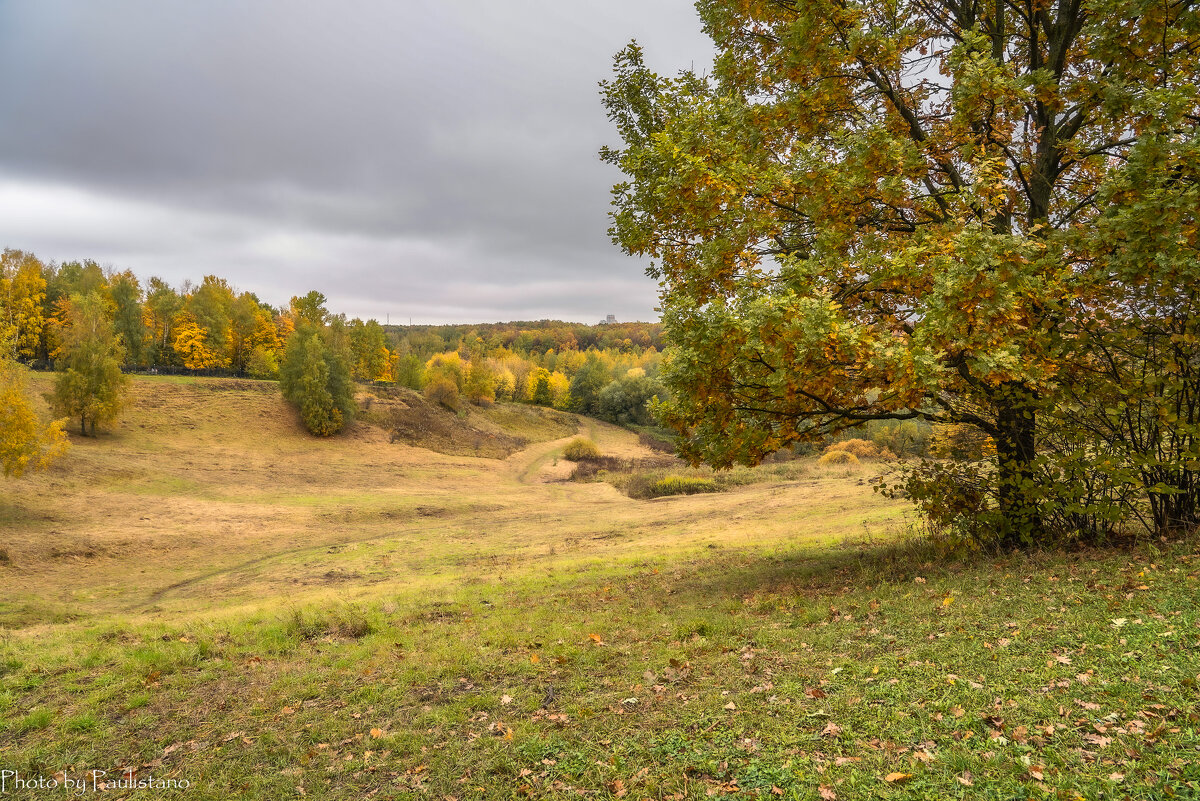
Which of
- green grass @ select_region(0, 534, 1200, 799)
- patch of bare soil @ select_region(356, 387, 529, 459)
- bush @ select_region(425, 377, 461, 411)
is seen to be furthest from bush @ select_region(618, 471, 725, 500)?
bush @ select_region(425, 377, 461, 411)

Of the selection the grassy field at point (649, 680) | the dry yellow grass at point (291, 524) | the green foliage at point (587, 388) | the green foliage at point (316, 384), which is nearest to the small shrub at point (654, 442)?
the green foliage at point (587, 388)

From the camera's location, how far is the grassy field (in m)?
4.06

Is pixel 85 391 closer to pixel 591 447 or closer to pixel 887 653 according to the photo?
pixel 591 447

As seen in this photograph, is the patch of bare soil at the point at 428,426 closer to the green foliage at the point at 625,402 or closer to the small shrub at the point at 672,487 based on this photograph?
the green foliage at the point at 625,402

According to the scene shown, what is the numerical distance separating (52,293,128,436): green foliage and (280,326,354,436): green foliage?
1535 centimetres

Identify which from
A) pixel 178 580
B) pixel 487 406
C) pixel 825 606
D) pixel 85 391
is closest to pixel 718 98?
pixel 825 606

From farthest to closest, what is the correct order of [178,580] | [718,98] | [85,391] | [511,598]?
[85,391], [178,580], [511,598], [718,98]

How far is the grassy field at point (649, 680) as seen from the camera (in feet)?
13.3

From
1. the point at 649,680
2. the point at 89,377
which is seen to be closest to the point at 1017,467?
the point at 649,680

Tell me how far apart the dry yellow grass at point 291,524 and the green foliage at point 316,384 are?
7348mm

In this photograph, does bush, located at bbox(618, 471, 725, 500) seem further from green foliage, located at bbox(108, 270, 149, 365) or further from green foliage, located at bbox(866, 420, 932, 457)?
green foliage, located at bbox(108, 270, 149, 365)

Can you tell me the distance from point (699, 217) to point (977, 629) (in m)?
6.37

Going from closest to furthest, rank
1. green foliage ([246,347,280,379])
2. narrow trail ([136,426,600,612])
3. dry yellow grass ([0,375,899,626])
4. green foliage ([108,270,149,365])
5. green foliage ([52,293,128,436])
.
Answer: dry yellow grass ([0,375,899,626]) → narrow trail ([136,426,600,612]) → green foliage ([52,293,128,436]) → green foliage ([108,270,149,365]) → green foliage ([246,347,280,379])

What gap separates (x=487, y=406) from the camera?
82125 millimetres
